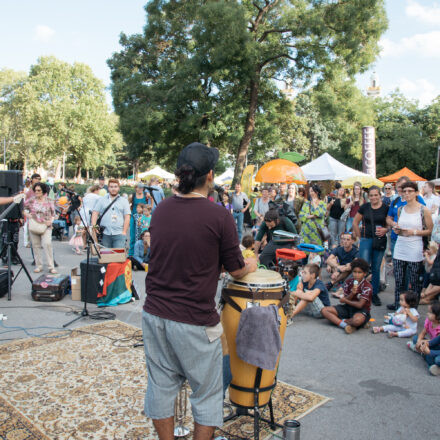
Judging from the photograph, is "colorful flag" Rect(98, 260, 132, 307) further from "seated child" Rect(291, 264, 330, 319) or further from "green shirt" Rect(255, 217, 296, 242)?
"seated child" Rect(291, 264, 330, 319)

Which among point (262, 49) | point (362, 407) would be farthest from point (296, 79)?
point (362, 407)

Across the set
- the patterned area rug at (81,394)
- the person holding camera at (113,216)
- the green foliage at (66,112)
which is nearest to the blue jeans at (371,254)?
the patterned area rug at (81,394)

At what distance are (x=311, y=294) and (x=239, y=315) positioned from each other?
3354 millimetres

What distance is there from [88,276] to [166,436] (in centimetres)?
470

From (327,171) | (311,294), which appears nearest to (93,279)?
(311,294)

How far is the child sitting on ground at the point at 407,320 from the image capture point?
214 inches

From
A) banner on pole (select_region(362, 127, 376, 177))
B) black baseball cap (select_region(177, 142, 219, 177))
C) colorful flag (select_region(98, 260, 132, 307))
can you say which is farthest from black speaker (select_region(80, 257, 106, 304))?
banner on pole (select_region(362, 127, 376, 177))

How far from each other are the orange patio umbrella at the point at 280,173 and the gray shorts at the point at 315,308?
269 inches

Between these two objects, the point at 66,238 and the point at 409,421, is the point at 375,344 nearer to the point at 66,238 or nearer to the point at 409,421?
the point at 409,421

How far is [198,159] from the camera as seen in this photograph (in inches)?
93.3

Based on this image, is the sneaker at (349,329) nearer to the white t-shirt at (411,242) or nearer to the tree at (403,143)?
the white t-shirt at (411,242)

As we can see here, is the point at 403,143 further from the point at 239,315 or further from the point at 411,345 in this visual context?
the point at 239,315

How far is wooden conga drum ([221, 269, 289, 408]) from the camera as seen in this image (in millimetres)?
2895

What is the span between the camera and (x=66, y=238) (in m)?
14.7
